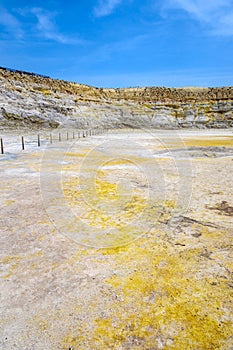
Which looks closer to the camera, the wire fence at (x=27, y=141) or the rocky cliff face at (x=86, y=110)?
the wire fence at (x=27, y=141)

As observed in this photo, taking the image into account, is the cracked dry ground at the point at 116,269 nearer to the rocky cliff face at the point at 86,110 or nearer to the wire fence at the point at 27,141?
the wire fence at the point at 27,141

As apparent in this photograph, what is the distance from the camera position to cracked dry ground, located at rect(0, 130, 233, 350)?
2707 mm

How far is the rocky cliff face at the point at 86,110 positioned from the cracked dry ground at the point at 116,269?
34.7 meters

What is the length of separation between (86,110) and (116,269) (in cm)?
4878

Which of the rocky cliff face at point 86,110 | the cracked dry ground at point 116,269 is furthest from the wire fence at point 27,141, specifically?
the cracked dry ground at point 116,269

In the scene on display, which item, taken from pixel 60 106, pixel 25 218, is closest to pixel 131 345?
pixel 25 218

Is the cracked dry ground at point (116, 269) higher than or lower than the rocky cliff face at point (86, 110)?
lower

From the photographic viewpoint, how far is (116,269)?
3844mm

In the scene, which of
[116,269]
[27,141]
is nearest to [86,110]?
[27,141]

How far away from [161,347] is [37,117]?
139 feet

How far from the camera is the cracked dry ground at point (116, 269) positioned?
Answer: 2.71 meters

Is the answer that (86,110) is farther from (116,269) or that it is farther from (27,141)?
(116,269)

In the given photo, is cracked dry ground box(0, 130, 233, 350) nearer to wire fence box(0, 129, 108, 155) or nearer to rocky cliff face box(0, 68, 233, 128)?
wire fence box(0, 129, 108, 155)

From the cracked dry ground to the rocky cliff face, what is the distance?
34675mm
